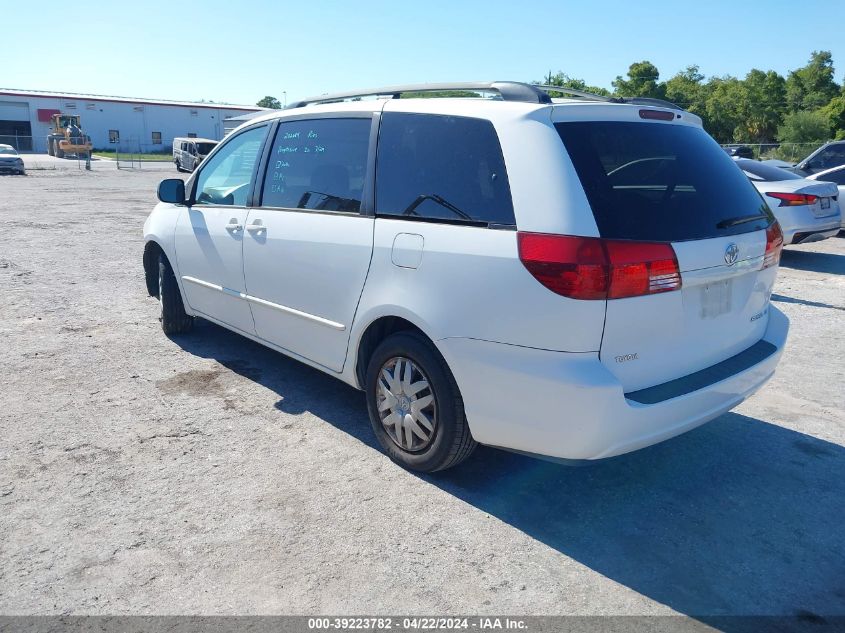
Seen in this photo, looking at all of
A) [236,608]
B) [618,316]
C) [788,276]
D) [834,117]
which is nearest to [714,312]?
[618,316]

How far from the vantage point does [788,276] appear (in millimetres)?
9289

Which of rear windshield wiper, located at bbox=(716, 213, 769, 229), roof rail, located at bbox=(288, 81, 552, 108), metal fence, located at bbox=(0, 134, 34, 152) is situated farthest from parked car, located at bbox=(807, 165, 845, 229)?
metal fence, located at bbox=(0, 134, 34, 152)

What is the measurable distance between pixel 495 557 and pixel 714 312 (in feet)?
5.03

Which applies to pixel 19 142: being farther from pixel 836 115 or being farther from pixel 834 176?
pixel 834 176

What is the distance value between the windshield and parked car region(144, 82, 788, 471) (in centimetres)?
737

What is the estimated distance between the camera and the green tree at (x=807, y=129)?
45.8m

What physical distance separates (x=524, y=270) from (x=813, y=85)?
7050cm

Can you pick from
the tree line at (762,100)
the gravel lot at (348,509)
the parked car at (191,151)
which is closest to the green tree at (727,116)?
the tree line at (762,100)

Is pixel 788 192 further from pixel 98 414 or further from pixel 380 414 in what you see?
pixel 98 414

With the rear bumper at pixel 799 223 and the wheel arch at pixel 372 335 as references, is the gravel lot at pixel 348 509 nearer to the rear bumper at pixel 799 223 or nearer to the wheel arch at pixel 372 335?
the wheel arch at pixel 372 335

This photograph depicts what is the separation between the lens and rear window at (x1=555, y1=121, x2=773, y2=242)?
9.71 ft

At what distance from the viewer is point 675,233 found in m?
3.04

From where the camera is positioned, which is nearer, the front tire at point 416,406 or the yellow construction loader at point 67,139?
the front tire at point 416,406

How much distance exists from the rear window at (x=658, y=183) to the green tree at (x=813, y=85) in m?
61.6
